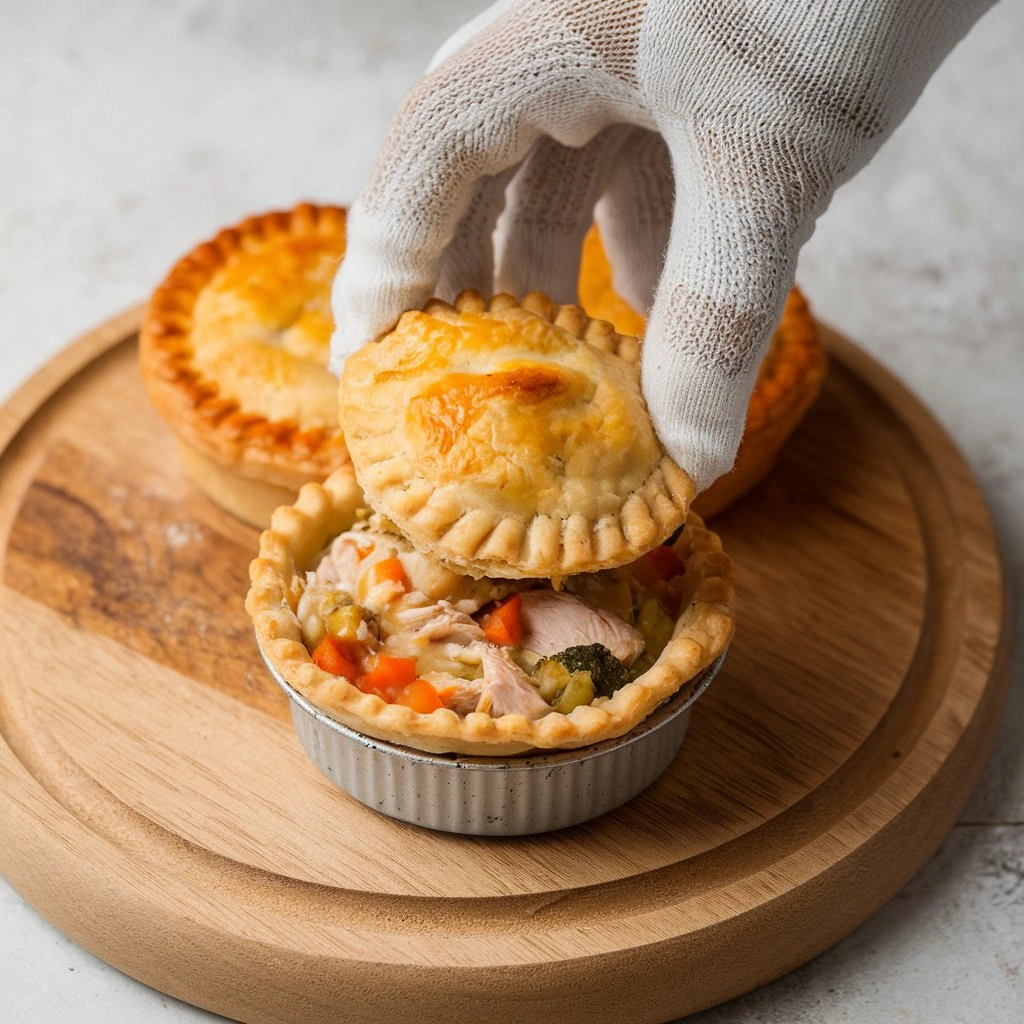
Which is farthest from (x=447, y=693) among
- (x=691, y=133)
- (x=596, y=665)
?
(x=691, y=133)

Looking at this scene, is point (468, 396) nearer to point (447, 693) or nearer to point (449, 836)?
point (447, 693)

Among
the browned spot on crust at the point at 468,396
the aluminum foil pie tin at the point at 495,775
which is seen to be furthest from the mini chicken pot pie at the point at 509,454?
the aluminum foil pie tin at the point at 495,775

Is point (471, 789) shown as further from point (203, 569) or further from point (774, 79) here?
point (774, 79)

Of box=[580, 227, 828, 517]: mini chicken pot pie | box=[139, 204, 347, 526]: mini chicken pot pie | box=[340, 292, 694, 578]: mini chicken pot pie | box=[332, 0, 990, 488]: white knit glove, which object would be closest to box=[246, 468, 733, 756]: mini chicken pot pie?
box=[340, 292, 694, 578]: mini chicken pot pie

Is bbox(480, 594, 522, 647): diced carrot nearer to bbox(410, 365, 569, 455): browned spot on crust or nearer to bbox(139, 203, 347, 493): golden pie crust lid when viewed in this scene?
bbox(410, 365, 569, 455): browned spot on crust

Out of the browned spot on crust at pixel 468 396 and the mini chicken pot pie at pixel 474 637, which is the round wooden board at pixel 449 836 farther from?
the browned spot on crust at pixel 468 396

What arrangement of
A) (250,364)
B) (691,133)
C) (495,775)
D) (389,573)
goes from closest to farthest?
(691,133), (495,775), (389,573), (250,364)
